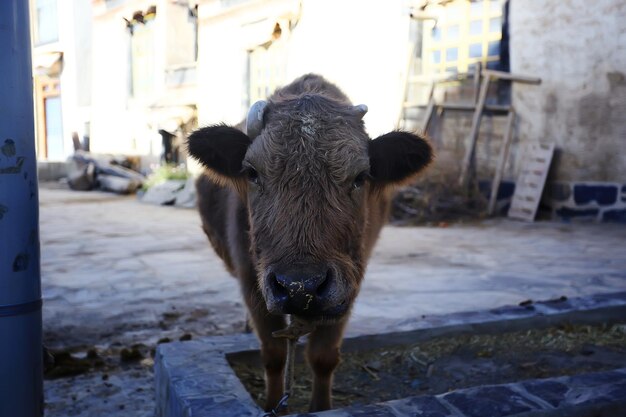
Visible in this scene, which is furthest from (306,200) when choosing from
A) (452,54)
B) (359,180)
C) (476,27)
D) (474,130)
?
(452,54)

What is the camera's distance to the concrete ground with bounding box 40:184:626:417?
3748 mm

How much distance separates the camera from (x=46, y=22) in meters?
25.2

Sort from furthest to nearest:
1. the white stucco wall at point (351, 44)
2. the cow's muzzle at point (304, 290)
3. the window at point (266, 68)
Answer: the window at point (266, 68) → the white stucco wall at point (351, 44) → the cow's muzzle at point (304, 290)

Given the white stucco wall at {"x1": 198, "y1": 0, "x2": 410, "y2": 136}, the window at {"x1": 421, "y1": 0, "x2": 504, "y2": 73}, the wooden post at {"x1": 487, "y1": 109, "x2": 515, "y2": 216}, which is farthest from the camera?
the white stucco wall at {"x1": 198, "y1": 0, "x2": 410, "y2": 136}

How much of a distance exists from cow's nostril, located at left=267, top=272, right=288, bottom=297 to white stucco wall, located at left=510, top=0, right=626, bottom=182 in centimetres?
930

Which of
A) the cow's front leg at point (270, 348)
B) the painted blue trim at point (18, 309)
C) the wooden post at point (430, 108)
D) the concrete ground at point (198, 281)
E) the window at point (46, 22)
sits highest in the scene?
the window at point (46, 22)

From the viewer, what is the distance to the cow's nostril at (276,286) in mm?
2053

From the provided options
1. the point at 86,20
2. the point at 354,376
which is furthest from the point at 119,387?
the point at 86,20

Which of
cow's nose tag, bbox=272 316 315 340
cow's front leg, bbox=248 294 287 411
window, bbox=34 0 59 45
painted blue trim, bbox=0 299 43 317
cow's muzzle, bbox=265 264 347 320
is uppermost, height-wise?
window, bbox=34 0 59 45

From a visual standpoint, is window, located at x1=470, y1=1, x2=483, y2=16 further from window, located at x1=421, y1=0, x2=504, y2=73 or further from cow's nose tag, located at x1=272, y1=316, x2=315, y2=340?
cow's nose tag, located at x1=272, y1=316, x2=315, y2=340

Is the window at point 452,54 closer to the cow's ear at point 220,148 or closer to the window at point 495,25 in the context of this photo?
the window at point 495,25

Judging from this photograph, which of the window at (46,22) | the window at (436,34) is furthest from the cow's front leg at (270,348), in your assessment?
the window at (46,22)

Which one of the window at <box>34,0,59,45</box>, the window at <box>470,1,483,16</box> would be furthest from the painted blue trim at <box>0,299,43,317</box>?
the window at <box>34,0,59,45</box>

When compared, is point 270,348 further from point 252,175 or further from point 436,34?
point 436,34
